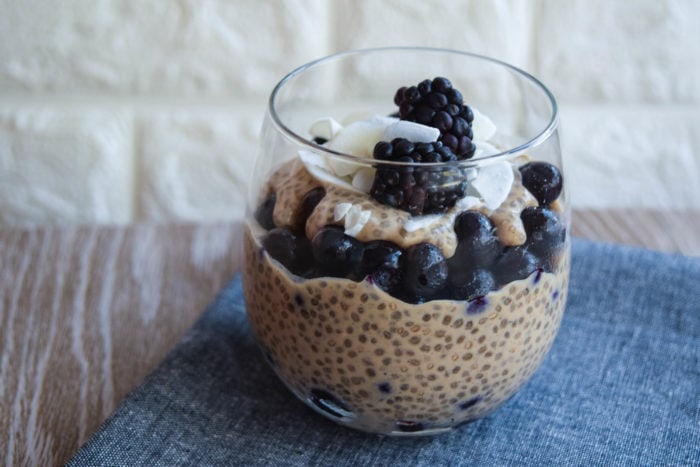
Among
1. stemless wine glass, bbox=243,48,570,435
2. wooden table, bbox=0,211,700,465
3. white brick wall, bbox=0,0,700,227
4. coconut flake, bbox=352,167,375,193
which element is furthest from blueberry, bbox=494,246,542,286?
white brick wall, bbox=0,0,700,227

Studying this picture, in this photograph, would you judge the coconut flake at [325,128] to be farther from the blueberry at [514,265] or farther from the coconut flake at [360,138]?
the blueberry at [514,265]

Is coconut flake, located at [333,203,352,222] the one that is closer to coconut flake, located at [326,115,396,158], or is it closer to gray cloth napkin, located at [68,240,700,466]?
coconut flake, located at [326,115,396,158]

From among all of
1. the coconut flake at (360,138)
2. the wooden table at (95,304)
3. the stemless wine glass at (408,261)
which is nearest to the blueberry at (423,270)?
the stemless wine glass at (408,261)

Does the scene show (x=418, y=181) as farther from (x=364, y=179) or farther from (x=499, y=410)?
(x=499, y=410)

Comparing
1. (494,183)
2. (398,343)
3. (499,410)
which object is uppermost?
(494,183)

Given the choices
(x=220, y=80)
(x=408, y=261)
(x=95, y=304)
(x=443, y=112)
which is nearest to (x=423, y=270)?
(x=408, y=261)

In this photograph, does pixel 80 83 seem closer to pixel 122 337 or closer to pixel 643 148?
pixel 122 337
